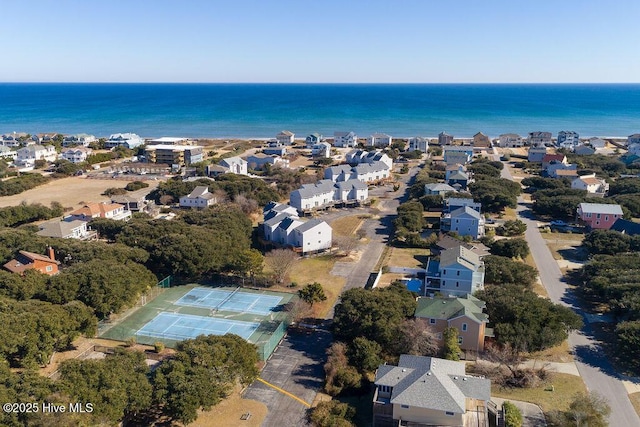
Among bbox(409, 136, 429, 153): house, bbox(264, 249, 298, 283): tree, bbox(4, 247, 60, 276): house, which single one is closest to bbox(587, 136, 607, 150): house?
bbox(409, 136, 429, 153): house

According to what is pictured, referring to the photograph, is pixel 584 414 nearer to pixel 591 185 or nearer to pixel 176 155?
pixel 591 185

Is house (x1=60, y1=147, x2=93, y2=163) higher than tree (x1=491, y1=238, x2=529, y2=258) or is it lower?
higher

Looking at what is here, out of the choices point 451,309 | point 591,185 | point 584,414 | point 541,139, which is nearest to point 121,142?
point 591,185

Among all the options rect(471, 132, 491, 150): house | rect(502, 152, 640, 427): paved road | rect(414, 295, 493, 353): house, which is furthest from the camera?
rect(471, 132, 491, 150): house

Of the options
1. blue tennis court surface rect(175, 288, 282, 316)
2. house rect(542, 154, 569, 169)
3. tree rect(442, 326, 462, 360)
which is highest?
house rect(542, 154, 569, 169)

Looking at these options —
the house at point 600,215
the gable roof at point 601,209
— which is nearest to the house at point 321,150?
the gable roof at point 601,209

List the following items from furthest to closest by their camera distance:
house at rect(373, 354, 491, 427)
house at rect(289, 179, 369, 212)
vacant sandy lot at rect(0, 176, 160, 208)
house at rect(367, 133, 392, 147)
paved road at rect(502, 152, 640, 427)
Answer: house at rect(367, 133, 392, 147) → vacant sandy lot at rect(0, 176, 160, 208) → house at rect(289, 179, 369, 212) → paved road at rect(502, 152, 640, 427) → house at rect(373, 354, 491, 427)

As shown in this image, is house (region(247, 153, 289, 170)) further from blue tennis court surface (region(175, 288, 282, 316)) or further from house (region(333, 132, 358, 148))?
blue tennis court surface (region(175, 288, 282, 316))

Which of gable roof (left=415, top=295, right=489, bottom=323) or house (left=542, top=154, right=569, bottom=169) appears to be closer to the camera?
gable roof (left=415, top=295, right=489, bottom=323)


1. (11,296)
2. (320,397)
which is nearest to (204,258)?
(11,296)
